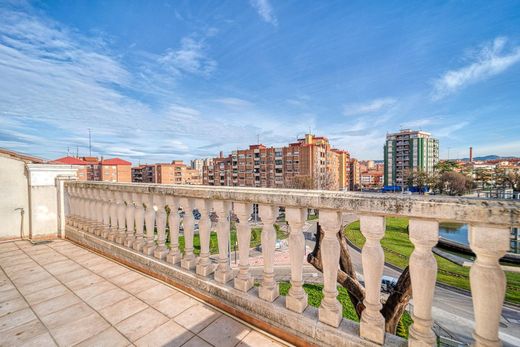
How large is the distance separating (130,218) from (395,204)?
352cm

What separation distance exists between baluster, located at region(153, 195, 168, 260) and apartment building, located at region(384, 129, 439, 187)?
85.7 metres

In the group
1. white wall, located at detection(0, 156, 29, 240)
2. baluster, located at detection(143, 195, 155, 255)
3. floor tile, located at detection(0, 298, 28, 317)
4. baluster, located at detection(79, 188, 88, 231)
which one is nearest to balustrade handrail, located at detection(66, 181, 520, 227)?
baluster, located at detection(143, 195, 155, 255)

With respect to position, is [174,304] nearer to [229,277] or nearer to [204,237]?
[229,277]

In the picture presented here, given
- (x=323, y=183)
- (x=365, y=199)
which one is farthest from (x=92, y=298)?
(x=323, y=183)

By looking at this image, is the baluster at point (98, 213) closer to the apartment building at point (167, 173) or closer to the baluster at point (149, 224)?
the baluster at point (149, 224)

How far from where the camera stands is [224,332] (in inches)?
84.0

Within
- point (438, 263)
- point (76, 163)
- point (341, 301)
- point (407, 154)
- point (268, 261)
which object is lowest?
point (438, 263)

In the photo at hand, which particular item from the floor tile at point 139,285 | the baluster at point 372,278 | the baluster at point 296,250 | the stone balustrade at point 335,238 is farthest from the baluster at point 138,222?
the baluster at point 372,278

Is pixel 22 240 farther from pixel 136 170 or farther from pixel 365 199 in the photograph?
pixel 136 170

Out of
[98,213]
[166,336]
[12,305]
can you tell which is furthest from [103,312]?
[98,213]

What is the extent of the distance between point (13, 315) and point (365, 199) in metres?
3.64

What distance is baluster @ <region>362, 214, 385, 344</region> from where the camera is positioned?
1.65 m

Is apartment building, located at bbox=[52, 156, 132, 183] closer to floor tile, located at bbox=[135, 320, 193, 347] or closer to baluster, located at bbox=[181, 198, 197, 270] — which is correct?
baluster, located at bbox=[181, 198, 197, 270]

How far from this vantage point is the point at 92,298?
8.95 ft
